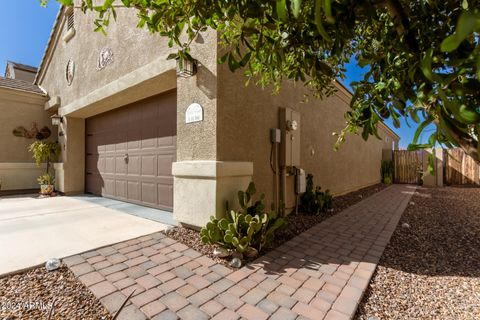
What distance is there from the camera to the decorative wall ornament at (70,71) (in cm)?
696

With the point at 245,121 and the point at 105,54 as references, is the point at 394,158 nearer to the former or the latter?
the point at 245,121

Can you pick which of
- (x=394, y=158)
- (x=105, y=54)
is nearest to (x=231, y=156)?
(x=105, y=54)

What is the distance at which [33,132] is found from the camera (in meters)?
7.96

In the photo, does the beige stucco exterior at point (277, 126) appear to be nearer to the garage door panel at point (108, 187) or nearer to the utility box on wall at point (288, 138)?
the utility box on wall at point (288, 138)

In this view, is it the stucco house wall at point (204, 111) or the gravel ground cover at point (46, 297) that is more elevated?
the stucco house wall at point (204, 111)

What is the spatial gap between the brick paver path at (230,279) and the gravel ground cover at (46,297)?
3.4 inches

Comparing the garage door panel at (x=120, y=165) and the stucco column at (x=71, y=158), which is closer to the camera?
the garage door panel at (x=120, y=165)

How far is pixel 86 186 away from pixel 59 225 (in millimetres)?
4108

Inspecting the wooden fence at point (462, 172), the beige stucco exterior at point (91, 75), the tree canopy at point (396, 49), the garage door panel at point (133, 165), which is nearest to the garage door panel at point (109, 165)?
the garage door panel at point (133, 165)

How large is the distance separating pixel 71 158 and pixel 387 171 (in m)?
14.8

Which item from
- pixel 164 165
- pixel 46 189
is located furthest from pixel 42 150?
pixel 164 165

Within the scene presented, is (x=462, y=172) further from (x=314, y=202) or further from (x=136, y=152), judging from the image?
(x=136, y=152)

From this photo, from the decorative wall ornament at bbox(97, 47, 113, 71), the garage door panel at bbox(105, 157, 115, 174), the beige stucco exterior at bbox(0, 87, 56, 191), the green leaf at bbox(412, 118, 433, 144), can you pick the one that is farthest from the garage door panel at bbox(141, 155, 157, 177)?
the beige stucco exterior at bbox(0, 87, 56, 191)

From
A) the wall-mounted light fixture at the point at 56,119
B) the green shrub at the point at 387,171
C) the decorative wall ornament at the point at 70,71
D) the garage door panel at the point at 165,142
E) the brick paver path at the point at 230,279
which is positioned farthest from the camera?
the green shrub at the point at 387,171
